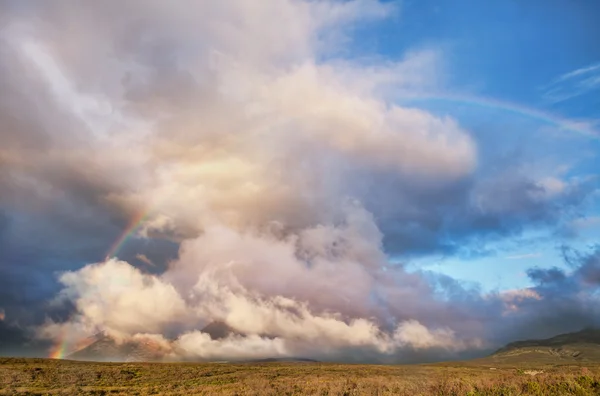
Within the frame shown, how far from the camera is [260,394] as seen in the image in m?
36.6

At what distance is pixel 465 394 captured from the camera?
26.6m

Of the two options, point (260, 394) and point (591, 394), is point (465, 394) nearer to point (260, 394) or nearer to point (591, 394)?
point (591, 394)

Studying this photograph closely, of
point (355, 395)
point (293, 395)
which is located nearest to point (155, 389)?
point (293, 395)

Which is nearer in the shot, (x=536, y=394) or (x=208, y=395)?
(x=536, y=394)

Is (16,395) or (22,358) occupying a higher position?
(22,358)

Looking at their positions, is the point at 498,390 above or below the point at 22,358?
below

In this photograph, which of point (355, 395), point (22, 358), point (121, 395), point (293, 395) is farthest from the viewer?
point (22, 358)

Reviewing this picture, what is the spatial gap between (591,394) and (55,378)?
76.8 metres

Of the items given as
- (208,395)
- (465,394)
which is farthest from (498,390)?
(208,395)

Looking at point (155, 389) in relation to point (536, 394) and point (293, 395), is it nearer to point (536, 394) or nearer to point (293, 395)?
point (293, 395)

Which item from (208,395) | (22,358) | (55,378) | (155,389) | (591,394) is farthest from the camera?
(22,358)

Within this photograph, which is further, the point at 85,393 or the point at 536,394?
the point at 85,393

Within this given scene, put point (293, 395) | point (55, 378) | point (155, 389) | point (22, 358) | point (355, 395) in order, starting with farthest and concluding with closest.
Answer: point (22, 358), point (55, 378), point (155, 389), point (293, 395), point (355, 395)

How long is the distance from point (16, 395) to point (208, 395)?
799 inches
